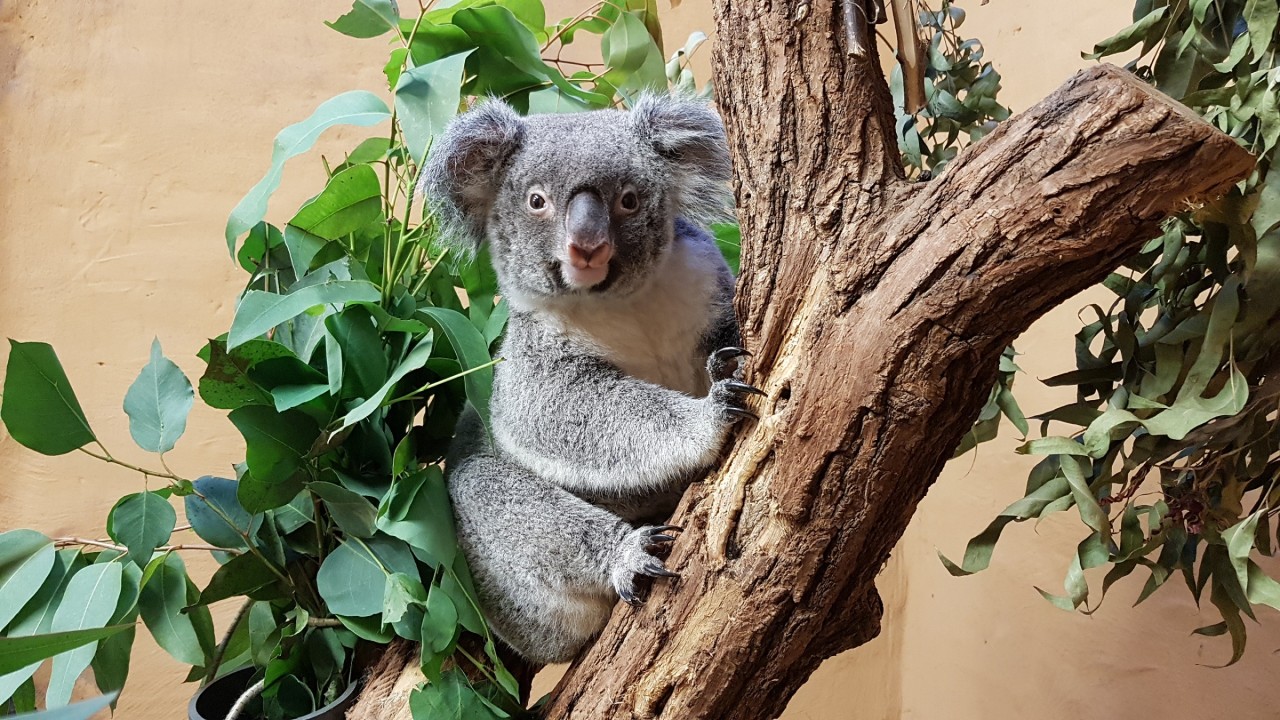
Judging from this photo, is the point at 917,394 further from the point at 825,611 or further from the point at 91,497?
the point at 91,497

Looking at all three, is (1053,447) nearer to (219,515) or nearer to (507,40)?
(507,40)

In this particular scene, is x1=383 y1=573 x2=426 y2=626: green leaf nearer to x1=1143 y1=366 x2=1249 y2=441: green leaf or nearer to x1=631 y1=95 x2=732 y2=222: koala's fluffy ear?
x1=631 y1=95 x2=732 y2=222: koala's fluffy ear

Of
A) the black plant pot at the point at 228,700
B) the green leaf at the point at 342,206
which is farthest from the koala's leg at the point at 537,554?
the green leaf at the point at 342,206

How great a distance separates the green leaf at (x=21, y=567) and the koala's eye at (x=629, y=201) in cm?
134

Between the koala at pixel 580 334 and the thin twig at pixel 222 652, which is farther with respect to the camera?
the thin twig at pixel 222 652

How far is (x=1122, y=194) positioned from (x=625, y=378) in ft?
3.22

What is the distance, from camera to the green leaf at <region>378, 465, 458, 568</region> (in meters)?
1.71

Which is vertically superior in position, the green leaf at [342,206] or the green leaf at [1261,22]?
the green leaf at [1261,22]

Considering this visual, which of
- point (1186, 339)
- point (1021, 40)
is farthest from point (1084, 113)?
point (1021, 40)

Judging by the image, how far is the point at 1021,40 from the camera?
2.62 m

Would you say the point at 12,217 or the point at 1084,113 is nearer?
the point at 1084,113

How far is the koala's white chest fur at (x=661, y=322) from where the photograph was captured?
1812mm

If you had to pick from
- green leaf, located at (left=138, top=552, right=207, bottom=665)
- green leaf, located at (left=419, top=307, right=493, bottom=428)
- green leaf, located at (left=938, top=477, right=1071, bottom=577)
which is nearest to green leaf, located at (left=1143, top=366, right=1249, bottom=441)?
green leaf, located at (left=938, top=477, right=1071, bottom=577)

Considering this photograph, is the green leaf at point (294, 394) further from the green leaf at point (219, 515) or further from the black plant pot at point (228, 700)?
the black plant pot at point (228, 700)
